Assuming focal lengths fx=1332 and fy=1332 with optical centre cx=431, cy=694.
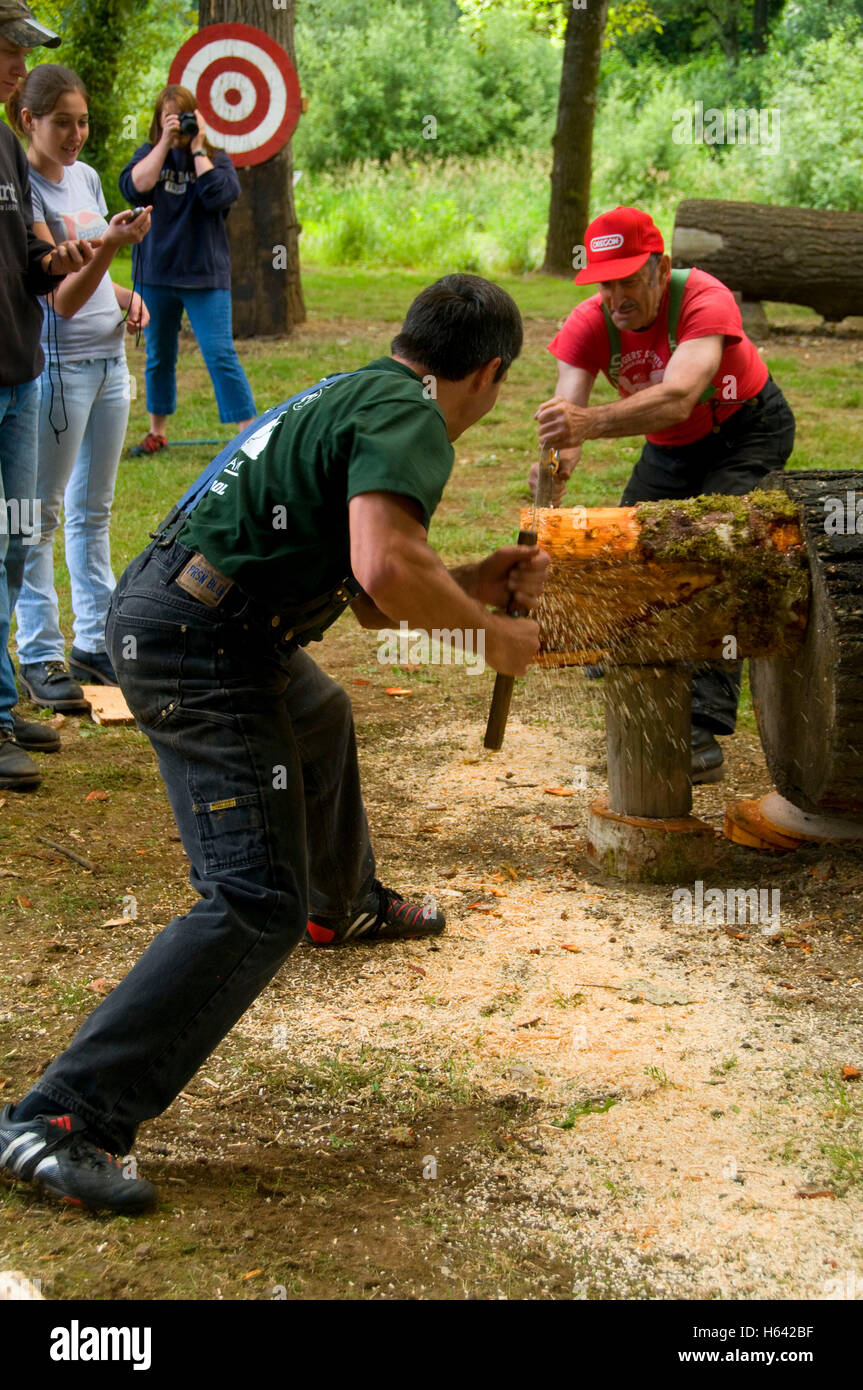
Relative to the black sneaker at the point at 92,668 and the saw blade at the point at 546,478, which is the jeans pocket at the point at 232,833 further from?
the black sneaker at the point at 92,668

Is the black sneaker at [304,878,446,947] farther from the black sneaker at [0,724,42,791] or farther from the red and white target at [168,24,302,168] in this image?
the red and white target at [168,24,302,168]

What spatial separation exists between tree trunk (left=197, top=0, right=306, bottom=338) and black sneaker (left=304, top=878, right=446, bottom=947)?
8.07 metres

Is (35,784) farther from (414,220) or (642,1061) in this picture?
(414,220)

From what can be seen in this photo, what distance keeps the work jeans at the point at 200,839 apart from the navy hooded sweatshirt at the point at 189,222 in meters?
5.54

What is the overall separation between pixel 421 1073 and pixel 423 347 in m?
1.64

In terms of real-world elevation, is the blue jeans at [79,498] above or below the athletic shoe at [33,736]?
above

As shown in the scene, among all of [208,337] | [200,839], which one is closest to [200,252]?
[208,337]

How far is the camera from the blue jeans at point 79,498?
4.97 meters

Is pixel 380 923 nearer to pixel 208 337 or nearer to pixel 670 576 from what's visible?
pixel 670 576

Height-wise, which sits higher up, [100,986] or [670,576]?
[670,576]

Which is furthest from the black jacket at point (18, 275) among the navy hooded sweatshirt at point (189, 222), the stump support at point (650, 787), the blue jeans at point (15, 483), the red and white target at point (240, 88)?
the red and white target at point (240, 88)

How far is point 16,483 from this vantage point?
452 centimetres

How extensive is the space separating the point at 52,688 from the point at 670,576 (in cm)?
263

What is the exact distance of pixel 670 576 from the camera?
3.75m
